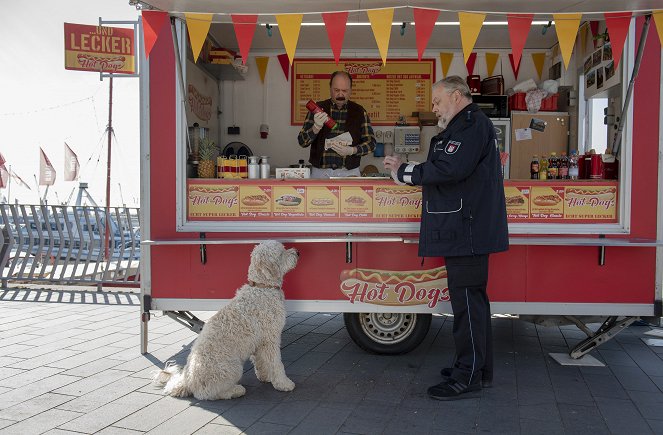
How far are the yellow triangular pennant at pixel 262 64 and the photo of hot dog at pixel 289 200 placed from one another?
8.47 feet

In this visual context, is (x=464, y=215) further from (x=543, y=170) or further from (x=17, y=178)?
(x=17, y=178)

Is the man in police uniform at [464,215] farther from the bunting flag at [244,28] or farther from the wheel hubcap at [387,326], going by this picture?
the bunting flag at [244,28]

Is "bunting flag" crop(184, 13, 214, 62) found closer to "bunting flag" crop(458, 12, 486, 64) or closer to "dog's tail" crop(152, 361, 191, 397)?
"bunting flag" crop(458, 12, 486, 64)

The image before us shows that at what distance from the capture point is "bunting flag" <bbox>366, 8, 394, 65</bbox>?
4.16 m

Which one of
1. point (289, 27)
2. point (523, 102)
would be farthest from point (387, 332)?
point (523, 102)

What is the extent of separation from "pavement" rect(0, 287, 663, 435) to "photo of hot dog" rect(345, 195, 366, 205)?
52.0 inches

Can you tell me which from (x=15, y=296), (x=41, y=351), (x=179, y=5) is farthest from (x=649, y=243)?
(x=15, y=296)

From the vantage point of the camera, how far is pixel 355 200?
178 inches

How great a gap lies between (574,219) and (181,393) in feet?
10.3

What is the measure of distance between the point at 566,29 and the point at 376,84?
109 inches

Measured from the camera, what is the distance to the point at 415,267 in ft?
14.9

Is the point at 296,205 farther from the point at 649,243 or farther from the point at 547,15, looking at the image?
the point at 649,243

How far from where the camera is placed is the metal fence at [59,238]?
348 inches

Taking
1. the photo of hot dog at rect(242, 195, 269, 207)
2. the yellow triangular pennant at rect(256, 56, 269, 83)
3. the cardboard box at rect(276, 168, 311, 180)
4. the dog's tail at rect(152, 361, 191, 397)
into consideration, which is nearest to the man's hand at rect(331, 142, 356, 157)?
the cardboard box at rect(276, 168, 311, 180)
